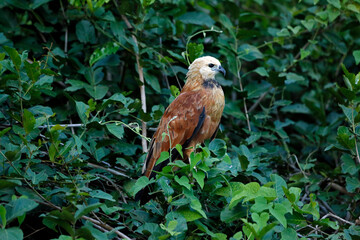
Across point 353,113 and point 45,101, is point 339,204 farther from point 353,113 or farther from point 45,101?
point 45,101

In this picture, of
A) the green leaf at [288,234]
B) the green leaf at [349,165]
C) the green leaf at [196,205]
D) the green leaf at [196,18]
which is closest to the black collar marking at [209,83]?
the green leaf at [196,18]

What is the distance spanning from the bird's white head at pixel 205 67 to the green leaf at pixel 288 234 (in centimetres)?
176

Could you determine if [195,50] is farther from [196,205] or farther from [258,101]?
[196,205]

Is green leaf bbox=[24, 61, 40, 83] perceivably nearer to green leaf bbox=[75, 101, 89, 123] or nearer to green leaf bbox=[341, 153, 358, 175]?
green leaf bbox=[75, 101, 89, 123]

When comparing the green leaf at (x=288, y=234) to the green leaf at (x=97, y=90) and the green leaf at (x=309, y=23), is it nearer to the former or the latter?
the green leaf at (x=97, y=90)

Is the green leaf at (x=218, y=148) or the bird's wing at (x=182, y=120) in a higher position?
the green leaf at (x=218, y=148)

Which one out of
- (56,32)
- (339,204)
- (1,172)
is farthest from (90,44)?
(339,204)

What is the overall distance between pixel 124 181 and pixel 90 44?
168cm

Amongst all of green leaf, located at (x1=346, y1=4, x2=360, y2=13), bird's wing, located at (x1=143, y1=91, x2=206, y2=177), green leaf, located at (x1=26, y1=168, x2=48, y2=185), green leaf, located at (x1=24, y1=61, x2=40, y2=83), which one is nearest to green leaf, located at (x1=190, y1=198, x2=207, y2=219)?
green leaf, located at (x1=26, y1=168, x2=48, y2=185)

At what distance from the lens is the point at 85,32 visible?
467 centimetres

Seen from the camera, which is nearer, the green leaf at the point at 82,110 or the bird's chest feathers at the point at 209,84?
the green leaf at the point at 82,110

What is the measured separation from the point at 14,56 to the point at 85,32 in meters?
1.58

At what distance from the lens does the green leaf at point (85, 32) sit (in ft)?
15.2

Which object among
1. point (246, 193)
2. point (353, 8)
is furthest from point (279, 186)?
point (353, 8)
